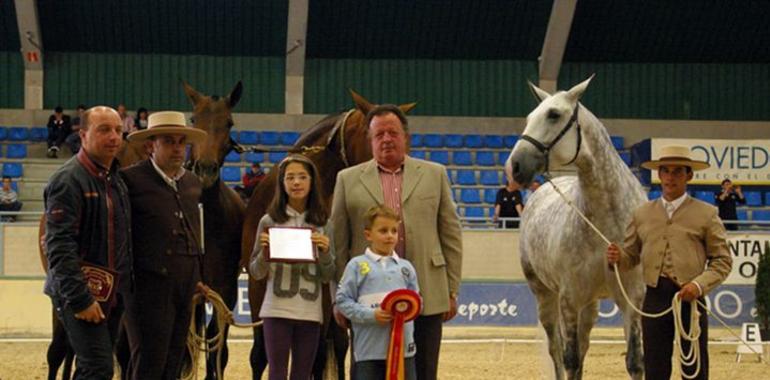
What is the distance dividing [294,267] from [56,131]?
16.6m

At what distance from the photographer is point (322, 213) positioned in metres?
6.27

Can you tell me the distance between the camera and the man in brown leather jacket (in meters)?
5.23

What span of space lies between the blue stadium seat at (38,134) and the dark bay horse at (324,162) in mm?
15646

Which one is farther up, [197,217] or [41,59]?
[41,59]

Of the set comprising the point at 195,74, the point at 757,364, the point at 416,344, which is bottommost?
the point at 757,364

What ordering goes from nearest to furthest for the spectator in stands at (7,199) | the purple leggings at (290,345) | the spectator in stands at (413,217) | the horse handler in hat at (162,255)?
the spectator in stands at (413,217) < the horse handler in hat at (162,255) < the purple leggings at (290,345) < the spectator in stands at (7,199)

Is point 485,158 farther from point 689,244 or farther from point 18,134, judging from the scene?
point 689,244

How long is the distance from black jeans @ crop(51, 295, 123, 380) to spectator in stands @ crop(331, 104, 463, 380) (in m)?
1.12

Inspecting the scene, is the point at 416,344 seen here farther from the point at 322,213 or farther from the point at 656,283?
the point at 656,283

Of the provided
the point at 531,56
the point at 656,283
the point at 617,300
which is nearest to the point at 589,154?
the point at 617,300

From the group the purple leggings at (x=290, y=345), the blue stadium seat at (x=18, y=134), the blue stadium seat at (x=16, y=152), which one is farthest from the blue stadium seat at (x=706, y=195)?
the purple leggings at (x=290, y=345)

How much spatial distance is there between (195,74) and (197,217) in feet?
62.2

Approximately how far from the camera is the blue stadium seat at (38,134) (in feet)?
74.8

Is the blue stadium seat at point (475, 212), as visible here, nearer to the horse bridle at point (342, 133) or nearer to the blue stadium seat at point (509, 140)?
the blue stadium seat at point (509, 140)
